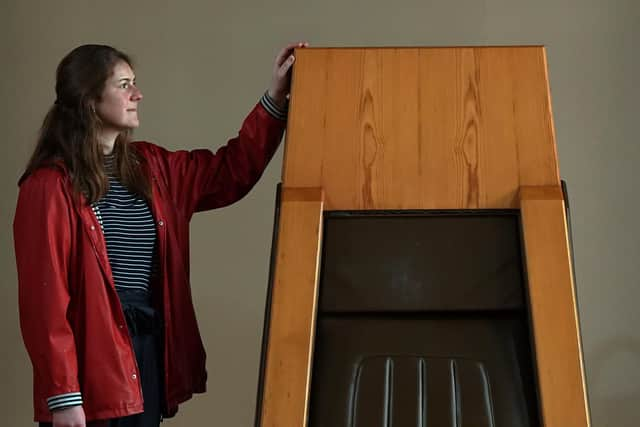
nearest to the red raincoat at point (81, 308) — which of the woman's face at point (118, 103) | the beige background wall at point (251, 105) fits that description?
the woman's face at point (118, 103)

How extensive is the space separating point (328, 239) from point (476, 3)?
1.59m

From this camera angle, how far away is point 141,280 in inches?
90.8

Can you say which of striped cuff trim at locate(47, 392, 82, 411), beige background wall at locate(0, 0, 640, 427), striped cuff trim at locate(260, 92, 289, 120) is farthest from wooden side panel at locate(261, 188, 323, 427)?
beige background wall at locate(0, 0, 640, 427)

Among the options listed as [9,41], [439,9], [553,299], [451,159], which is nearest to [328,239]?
[451,159]

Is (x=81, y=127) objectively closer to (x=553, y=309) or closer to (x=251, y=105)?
(x=553, y=309)

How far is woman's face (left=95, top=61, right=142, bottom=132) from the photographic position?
234 centimetres

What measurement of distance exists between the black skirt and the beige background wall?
3.84 ft

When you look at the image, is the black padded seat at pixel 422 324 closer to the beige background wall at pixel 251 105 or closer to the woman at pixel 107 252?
the woman at pixel 107 252

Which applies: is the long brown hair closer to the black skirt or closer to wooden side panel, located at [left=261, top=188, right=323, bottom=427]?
the black skirt

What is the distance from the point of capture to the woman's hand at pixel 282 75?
7.97 feet

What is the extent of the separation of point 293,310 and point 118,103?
648 millimetres

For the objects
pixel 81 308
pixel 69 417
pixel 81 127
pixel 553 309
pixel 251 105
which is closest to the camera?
pixel 553 309

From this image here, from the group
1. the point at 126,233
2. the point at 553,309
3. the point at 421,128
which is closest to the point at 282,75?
the point at 421,128

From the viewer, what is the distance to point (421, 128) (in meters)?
2.26
